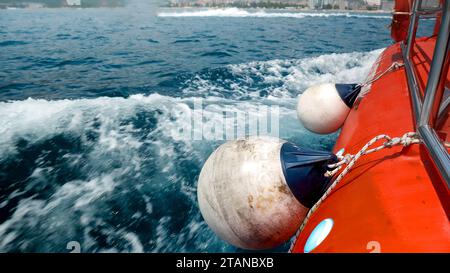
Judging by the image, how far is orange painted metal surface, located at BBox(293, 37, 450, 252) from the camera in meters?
1.15

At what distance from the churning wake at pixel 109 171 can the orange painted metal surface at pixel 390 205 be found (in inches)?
73.2

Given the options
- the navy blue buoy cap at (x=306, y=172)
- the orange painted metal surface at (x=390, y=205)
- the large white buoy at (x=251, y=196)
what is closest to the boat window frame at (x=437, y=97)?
the orange painted metal surface at (x=390, y=205)

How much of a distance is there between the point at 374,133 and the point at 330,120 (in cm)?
178

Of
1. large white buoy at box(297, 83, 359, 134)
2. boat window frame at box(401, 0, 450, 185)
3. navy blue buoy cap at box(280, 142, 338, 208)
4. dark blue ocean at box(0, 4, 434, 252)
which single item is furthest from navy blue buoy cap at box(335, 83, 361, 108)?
boat window frame at box(401, 0, 450, 185)

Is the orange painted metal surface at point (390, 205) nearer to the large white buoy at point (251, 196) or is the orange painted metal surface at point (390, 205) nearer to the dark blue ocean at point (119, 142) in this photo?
the large white buoy at point (251, 196)

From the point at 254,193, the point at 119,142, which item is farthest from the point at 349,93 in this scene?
the point at 119,142

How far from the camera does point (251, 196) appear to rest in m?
1.92

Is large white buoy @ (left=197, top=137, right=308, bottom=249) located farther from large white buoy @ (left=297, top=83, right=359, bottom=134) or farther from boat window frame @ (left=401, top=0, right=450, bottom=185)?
large white buoy @ (left=297, top=83, right=359, bottom=134)

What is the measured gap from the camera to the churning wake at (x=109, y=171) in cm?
318

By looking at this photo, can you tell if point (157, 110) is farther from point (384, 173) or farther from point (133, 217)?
point (384, 173)

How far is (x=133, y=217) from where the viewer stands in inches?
135

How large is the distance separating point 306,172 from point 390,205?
62 centimetres

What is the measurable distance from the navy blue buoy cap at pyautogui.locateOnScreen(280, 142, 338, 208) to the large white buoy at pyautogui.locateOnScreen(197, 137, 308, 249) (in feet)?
0.13
